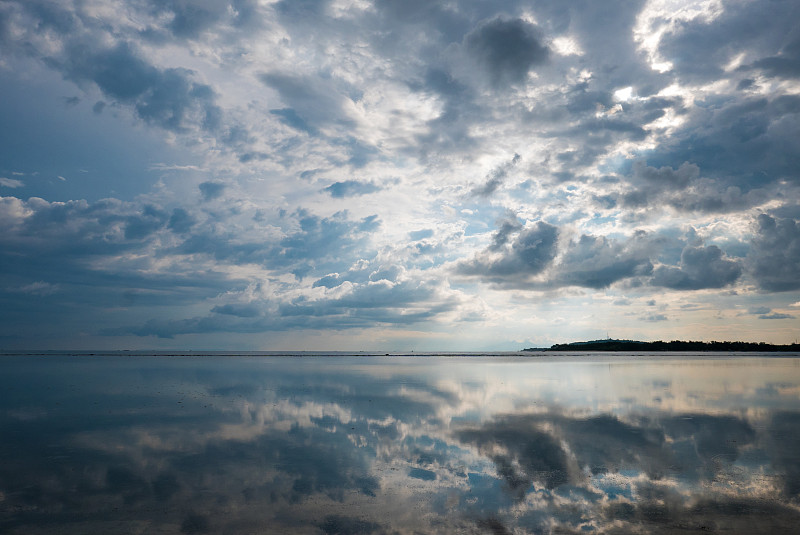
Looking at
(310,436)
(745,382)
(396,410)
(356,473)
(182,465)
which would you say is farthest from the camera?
(745,382)

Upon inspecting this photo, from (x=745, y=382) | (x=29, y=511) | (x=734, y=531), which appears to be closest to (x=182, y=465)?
(x=29, y=511)

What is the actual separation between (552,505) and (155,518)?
11395 mm

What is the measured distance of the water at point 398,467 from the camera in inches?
497

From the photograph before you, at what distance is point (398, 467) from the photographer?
17.8m

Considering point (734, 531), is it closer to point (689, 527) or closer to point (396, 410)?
point (689, 527)

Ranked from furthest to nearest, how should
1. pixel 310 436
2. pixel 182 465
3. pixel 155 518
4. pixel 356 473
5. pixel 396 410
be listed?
pixel 396 410 < pixel 310 436 < pixel 182 465 < pixel 356 473 < pixel 155 518

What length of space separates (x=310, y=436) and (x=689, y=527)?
16.9 metres

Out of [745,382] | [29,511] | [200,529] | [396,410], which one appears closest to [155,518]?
[200,529]

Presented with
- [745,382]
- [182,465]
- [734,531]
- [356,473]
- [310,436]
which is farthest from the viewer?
[745,382]

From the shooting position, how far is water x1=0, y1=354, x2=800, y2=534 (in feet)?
41.4

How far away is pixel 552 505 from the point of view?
1366 centimetres

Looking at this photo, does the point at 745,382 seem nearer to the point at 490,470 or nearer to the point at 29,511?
the point at 490,470

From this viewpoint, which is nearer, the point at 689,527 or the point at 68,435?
the point at 689,527

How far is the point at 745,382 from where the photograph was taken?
2108 inches
